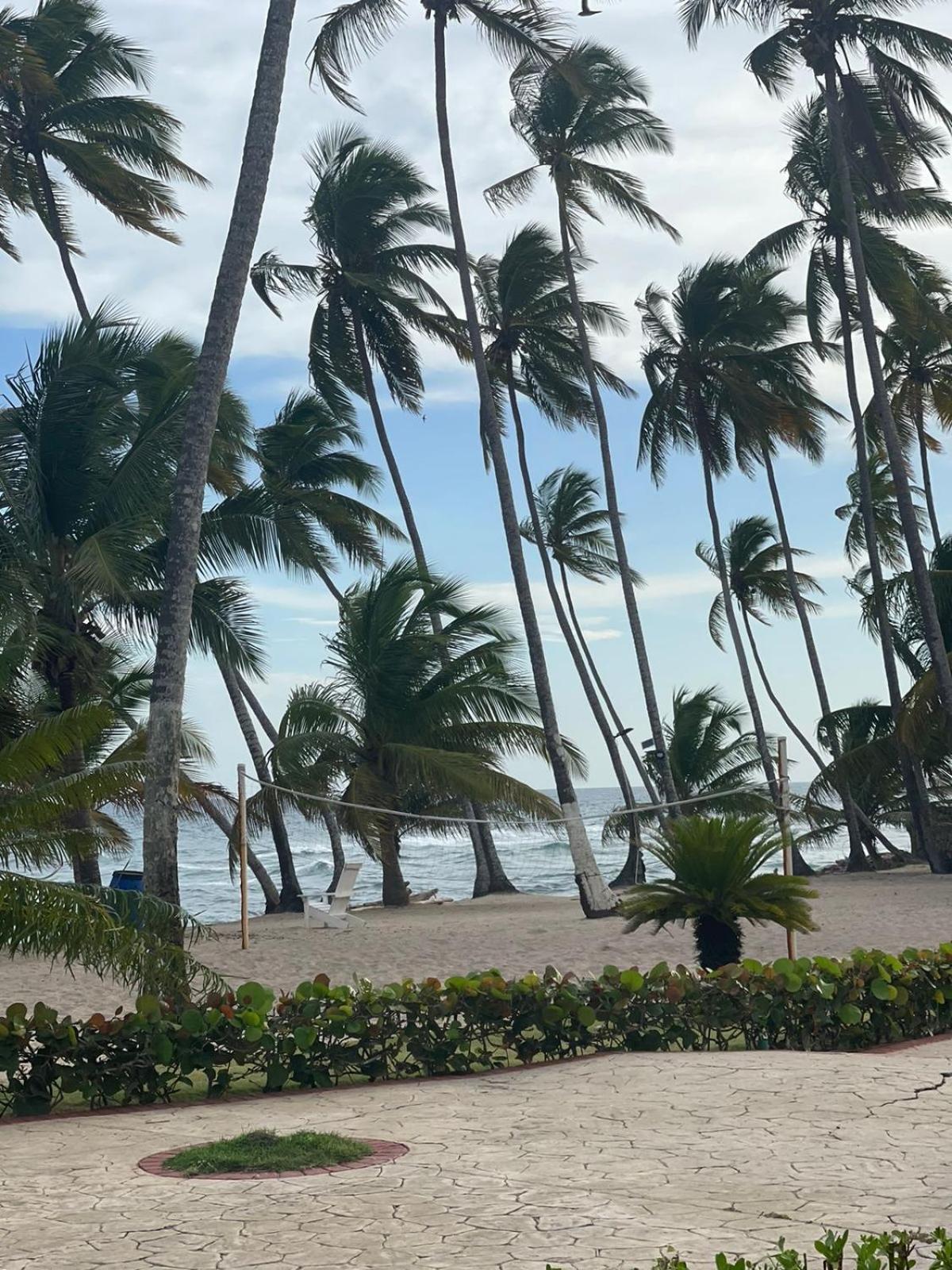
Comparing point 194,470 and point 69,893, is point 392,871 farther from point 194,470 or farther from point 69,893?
point 69,893

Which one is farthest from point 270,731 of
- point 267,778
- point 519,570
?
point 519,570

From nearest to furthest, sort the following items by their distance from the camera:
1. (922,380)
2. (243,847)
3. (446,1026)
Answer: (446,1026)
(243,847)
(922,380)

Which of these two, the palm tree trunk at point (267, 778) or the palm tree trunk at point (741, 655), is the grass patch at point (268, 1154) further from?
the palm tree trunk at point (741, 655)

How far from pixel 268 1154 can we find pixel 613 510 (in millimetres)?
18397

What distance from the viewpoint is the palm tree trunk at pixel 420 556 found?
2295 cm

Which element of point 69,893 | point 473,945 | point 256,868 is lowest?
point 473,945

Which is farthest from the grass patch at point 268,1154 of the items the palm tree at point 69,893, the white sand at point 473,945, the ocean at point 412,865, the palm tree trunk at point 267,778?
the palm tree trunk at point 267,778

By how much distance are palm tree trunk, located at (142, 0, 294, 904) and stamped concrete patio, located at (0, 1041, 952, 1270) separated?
3136 mm

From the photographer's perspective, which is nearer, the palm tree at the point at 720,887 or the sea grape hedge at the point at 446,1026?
the sea grape hedge at the point at 446,1026

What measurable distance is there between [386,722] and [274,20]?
1094 cm

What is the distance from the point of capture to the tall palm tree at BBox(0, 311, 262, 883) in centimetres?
1449

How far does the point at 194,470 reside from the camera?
10.3 metres

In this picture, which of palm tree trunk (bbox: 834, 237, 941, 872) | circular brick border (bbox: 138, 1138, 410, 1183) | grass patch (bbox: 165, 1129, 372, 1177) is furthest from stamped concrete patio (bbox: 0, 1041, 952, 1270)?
palm tree trunk (bbox: 834, 237, 941, 872)

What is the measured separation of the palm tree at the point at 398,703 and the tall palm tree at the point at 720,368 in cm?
607
